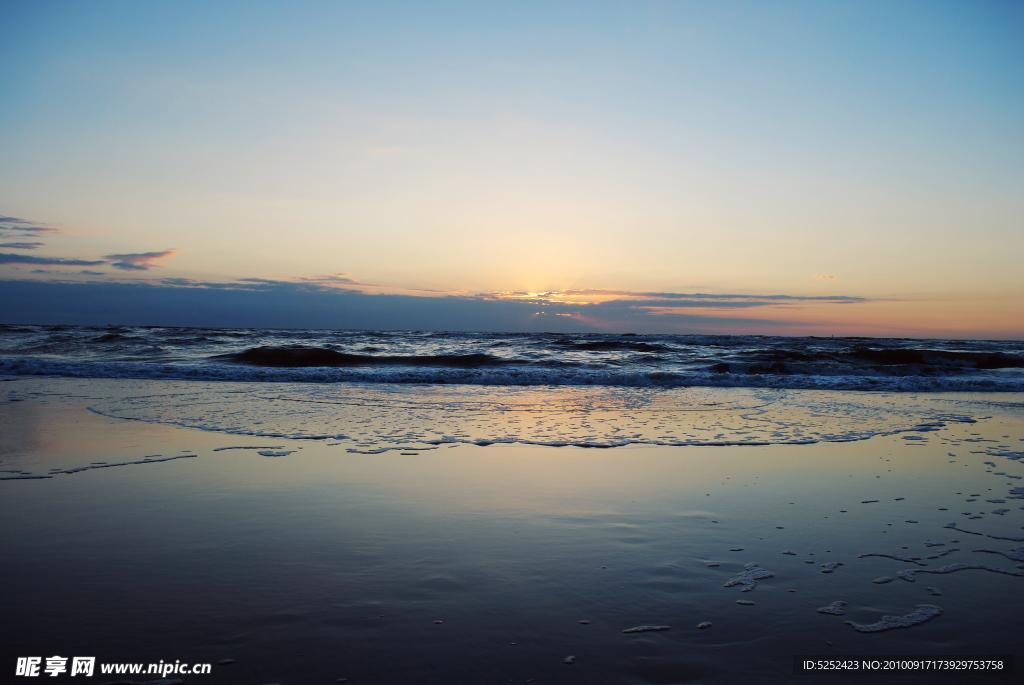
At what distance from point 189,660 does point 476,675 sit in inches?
42.5

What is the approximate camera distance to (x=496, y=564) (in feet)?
9.76

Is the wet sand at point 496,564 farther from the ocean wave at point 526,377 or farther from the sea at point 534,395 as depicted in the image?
the ocean wave at point 526,377

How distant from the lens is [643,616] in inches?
96.7

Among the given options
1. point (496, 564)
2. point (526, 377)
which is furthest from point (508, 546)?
point (526, 377)

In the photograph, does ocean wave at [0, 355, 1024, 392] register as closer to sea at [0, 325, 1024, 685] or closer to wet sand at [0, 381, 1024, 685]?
sea at [0, 325, 1024, 685]

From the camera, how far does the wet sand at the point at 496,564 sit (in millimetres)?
2180

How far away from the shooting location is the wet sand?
2.18m

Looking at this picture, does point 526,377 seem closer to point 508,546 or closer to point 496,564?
point 508,546

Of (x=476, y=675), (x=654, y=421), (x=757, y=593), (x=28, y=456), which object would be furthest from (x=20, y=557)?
(x=654, y=421)

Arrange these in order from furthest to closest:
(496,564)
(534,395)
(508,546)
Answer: (534,395), (508,546), (496,564)

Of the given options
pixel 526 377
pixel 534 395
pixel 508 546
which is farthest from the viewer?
pixel 526 377

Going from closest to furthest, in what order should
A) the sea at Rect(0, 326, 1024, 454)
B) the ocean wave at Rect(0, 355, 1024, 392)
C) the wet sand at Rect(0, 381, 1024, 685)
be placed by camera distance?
the wet sand at Rect(0, 381, 1024, 685)
the sea at Rect(0, 326, 1024, 454)
the ocean wave at Rect(0, 355, 1024, 392)

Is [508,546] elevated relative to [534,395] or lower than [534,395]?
elevated

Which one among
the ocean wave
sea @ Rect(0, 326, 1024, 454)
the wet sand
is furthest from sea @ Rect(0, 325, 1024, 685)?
the ocean wave
